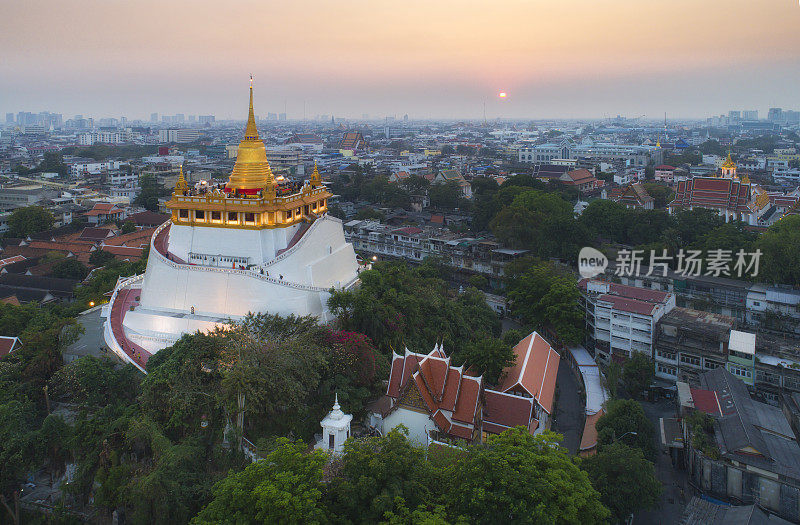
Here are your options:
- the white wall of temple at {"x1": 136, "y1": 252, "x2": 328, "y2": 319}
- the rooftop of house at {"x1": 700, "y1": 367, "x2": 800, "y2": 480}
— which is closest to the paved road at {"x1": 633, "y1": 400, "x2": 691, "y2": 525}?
the rooftop of house at {"x1": 700, "y1": 367, "x2": 800, "y2": 480}

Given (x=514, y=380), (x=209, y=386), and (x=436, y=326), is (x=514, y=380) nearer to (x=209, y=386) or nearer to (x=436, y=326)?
(x=436, y=326)

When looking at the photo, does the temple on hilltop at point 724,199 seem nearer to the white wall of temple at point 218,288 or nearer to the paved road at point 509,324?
the paved road at point 509,324

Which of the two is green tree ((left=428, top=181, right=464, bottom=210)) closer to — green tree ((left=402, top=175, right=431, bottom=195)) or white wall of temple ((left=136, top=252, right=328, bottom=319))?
green tree ((left=402, top=175, right=431, bottom=195))

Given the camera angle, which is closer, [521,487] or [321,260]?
[521,487]

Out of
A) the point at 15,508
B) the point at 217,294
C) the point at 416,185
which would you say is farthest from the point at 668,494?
the point at 416,185

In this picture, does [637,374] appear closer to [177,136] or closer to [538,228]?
[538,228]

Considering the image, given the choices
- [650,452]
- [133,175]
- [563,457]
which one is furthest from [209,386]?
[133,175]

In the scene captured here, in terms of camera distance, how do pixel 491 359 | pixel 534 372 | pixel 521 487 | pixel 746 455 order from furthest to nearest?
pixel 534 372 < pixel 491 359 < pixel 746 455 < pixel 521 487
